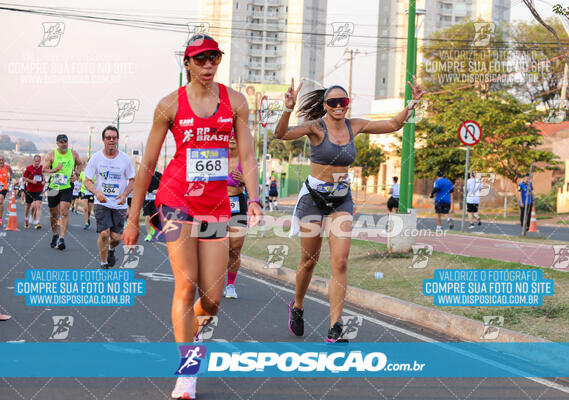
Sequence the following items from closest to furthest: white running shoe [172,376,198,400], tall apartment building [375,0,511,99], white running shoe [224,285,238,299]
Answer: white running shoe [172,376,198,400]
white running shoe [224,285,238,299]
tall apartment building [375,0,511,99]

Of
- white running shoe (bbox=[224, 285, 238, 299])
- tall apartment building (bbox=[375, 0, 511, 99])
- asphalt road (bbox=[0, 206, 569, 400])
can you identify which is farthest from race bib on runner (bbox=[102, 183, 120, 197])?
tall apartment building (bbox=[375, 0, 511, 99])

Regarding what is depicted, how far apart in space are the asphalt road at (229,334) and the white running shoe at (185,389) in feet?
0.41

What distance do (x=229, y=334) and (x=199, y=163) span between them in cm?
237

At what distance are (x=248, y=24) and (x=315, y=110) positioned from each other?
12367cm

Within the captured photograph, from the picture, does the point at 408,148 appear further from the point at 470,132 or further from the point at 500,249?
the point at 470,132

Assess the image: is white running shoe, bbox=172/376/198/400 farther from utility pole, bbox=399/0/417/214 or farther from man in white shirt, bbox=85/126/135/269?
utility pole, bbox=399/0/417/214

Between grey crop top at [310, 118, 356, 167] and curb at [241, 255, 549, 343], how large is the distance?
1.88 metres

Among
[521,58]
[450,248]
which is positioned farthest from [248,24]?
[450,248]

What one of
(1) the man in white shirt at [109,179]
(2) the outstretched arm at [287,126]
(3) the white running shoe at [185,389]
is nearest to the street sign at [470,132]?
(1) the man in white shirt at [109,179]

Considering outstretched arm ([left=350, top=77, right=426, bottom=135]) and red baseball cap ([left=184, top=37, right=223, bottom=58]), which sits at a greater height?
red baseball cap ([left=184, top=37, right=223, bottom=58])

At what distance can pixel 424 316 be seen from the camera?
7324 millimetres

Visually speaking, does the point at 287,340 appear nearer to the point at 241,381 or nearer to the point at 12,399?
the point at 241,381

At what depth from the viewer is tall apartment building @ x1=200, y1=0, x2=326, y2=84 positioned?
118m

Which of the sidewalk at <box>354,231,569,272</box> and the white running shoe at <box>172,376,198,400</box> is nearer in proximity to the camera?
the white running shoe at <box>172,376,198,400</box>
